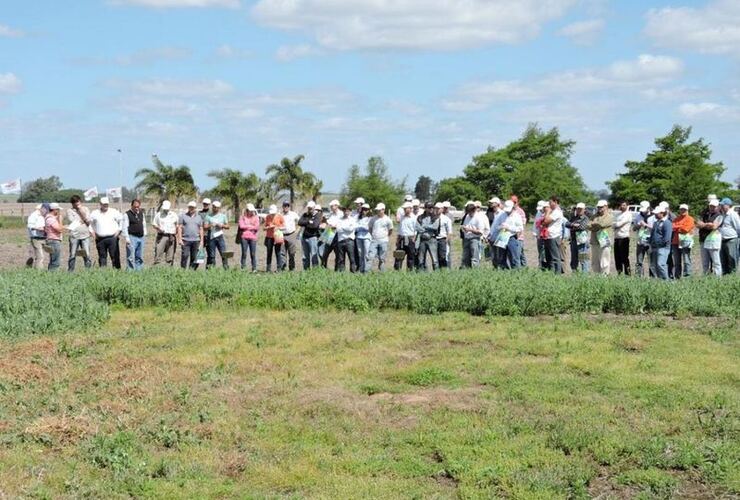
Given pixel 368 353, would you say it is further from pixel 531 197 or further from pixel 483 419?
pixel 531 197

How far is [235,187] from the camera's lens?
6662 cm

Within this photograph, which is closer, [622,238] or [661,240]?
[661,240]

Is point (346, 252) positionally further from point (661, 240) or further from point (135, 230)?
point (661, 240)

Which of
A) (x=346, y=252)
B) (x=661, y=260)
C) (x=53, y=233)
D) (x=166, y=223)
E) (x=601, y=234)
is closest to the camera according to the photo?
(x=661, y=260)

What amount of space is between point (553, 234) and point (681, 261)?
277cm

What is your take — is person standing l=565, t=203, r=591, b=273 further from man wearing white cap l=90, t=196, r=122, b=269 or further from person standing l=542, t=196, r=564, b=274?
man wearing white cap l=90, t=196, r=122, b=269

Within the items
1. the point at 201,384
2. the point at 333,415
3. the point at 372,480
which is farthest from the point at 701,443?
the point at 201,384

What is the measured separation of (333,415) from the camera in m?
8.45

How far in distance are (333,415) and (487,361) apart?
2531 mm

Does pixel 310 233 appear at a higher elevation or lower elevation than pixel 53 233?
lower

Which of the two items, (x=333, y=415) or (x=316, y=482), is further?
(x=333, y=415)

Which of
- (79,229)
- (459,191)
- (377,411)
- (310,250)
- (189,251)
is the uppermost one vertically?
(459,191)

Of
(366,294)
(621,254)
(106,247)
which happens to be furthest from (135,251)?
Result: (621,254)

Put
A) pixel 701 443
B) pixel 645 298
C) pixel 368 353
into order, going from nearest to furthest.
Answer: pixel 701 443, pixel 368 353, pixel 645 298
